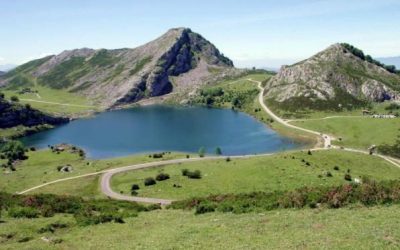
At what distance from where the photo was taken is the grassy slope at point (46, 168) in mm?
129875

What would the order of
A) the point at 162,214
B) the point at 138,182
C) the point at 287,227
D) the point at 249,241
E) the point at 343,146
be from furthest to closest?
1. the point at 343,146
2. the point at 138,182
3. the point at 162,214
4. the point at 287,227
5. the point at 249,241

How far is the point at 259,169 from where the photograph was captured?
120 metres

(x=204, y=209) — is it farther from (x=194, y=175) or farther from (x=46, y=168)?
(x=46, y=168)

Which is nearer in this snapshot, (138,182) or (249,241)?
(249,241)

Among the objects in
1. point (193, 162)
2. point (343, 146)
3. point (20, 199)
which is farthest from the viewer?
point (343, 146)

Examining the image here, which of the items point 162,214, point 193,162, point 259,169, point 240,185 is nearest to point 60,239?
point 162,214

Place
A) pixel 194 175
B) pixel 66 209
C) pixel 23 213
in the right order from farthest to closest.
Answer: pixel 194 175
pixel 66 209
pixel 23 213

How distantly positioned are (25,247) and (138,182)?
74236 mm

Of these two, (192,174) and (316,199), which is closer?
(316,199)

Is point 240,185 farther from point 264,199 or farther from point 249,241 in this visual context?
point 249,241

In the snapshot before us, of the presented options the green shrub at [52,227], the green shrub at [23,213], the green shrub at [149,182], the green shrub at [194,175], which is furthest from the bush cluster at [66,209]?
the green shrub at [194,175]

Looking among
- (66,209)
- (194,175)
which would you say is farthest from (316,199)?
(194,175)

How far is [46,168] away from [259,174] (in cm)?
8024

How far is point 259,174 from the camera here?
380 feet
